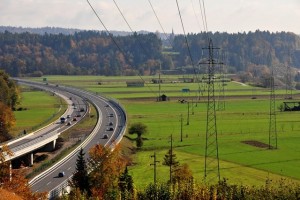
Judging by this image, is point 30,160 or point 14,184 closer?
point 14,184

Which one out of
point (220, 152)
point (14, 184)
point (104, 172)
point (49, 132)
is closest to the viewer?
point (14, 184)

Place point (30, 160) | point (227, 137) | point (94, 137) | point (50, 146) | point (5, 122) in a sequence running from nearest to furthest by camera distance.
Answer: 1. point (30, 160)
2. point (50, 146)
3. point (94, 137)
4. point (5, 122)
5. point (227, 137)

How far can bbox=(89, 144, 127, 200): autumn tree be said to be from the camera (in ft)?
145

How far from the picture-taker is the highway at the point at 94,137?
48156 millimetres

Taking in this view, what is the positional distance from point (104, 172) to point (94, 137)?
30259 mm

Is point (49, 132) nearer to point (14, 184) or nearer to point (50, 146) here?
point (50, 146)

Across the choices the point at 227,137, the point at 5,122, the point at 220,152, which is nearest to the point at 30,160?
the point at 5,122

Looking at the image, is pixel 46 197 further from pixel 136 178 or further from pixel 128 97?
pixel 128 97

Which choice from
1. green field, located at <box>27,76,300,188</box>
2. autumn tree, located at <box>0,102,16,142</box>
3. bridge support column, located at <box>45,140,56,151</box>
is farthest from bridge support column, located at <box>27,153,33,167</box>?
green field, located at <box>27,76,300,188</box>

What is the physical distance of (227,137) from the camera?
8169 cm

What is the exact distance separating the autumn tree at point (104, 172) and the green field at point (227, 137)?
3.91 meters

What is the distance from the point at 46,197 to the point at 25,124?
5306 centimetres

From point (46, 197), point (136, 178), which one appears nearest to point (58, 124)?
point (136, 178)

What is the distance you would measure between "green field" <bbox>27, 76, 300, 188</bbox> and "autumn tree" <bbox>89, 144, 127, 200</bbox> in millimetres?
3907
